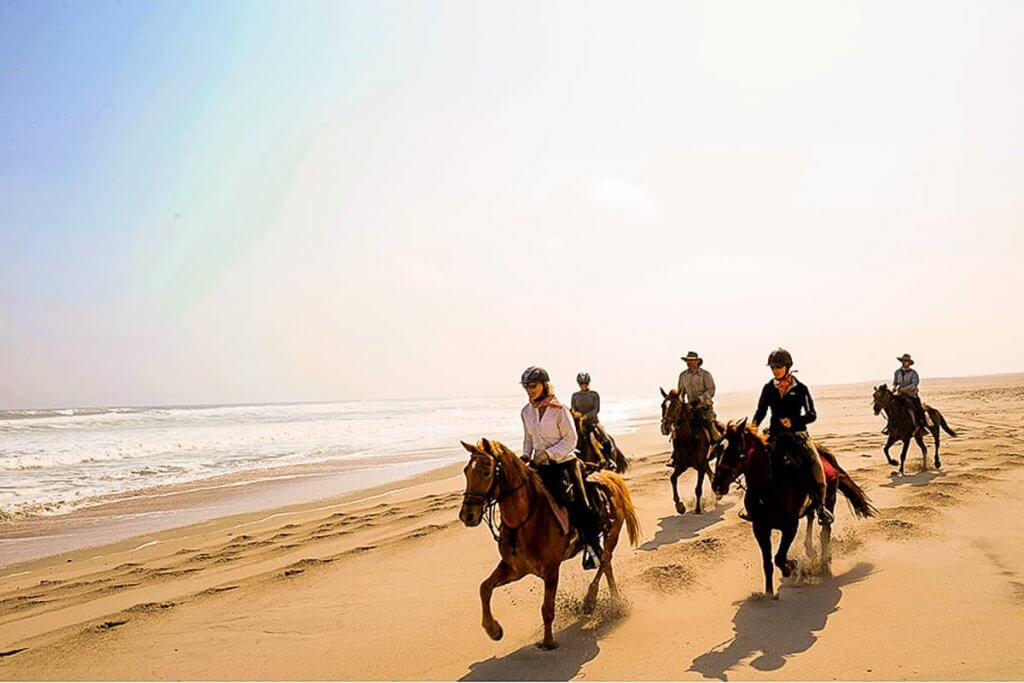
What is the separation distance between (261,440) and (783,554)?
28.4m

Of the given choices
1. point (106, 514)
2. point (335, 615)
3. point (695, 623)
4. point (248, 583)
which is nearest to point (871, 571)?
point (695, 623)

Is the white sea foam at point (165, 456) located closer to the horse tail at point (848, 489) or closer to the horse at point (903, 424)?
the horse at point (903, 424)

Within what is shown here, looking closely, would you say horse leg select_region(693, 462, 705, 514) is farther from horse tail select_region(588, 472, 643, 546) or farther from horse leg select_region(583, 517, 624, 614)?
horse leg select_region(583, 517, 624, 614)

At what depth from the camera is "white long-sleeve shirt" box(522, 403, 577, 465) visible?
5992 mm

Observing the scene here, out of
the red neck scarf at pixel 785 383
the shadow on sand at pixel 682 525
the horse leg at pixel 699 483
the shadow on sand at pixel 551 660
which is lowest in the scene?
the shadow on sand at pixel 682 525

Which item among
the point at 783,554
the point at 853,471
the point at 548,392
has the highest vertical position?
the point at 548,392

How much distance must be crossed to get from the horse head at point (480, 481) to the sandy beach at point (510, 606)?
4.80 feet

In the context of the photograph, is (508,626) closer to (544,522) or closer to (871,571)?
(544,522)

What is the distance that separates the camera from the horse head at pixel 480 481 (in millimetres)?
4895

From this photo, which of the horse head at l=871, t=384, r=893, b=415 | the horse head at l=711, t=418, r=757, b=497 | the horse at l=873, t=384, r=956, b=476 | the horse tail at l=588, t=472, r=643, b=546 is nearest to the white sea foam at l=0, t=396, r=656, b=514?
the horse head at l=871, t=384, r=893, b=415

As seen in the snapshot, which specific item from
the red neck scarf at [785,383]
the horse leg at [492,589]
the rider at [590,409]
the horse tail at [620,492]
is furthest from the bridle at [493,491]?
the rider at [590,409]

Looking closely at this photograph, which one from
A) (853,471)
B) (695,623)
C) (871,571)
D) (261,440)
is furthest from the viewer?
(261,440)

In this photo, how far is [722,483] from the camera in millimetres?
7812

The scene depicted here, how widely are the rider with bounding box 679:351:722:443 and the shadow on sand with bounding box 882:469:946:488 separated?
394cm
